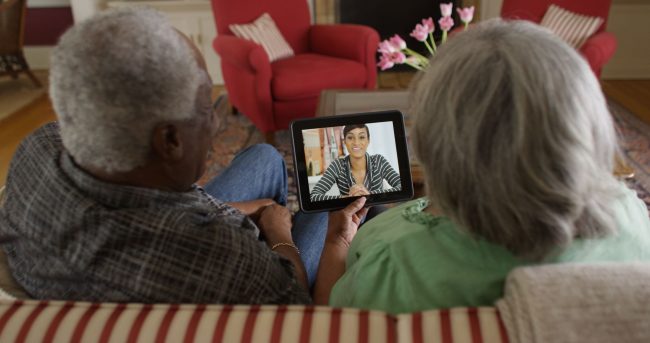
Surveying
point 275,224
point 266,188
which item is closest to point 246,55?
point 266,188

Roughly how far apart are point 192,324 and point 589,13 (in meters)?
3.23

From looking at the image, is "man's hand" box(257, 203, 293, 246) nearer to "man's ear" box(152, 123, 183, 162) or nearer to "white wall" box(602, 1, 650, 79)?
"man's ear" box(152, 123, 183, 162)

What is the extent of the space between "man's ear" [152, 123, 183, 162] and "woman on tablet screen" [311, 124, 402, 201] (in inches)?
16.2

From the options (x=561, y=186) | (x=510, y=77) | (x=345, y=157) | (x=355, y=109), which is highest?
(x=510, y=77)

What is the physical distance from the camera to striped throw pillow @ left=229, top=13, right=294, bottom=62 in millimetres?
2887

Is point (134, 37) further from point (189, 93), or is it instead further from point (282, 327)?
point (282, 327)

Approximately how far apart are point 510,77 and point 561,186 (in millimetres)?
127

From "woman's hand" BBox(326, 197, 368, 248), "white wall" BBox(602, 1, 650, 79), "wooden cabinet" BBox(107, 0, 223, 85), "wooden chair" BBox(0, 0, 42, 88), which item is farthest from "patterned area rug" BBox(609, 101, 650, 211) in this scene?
"wooden chair" BBox(0, 0, 42, 88)

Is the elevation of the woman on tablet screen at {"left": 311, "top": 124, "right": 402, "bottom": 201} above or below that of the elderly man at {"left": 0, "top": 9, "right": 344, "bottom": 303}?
below

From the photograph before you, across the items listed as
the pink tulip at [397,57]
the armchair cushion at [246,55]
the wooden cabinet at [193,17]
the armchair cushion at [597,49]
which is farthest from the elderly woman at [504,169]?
the wooden cabinet at [193,17]

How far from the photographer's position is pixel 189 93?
68cm

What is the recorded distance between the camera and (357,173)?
1.09 m

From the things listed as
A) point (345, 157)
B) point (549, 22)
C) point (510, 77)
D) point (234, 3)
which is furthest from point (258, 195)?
point (549, 22)

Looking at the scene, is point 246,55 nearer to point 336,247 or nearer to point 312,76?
point 312,76
